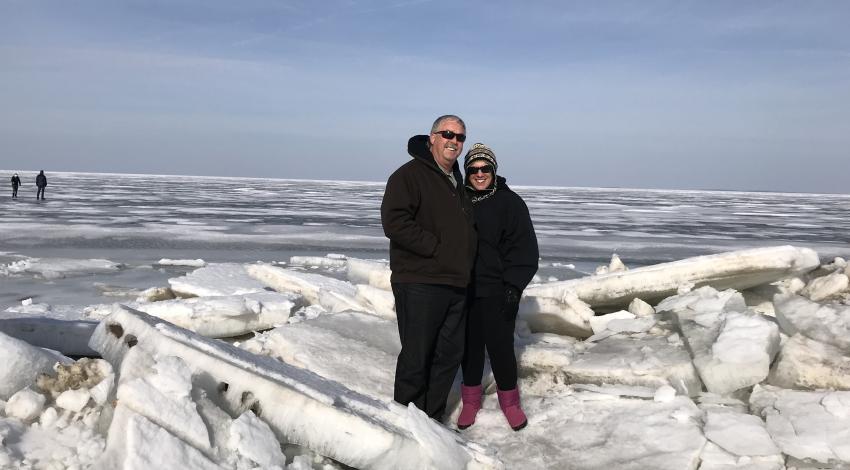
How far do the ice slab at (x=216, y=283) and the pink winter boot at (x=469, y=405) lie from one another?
314cm

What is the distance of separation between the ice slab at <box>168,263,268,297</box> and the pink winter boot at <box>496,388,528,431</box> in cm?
332

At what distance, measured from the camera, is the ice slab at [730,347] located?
145 inches

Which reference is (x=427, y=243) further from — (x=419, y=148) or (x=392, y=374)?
(x=392, y=374)

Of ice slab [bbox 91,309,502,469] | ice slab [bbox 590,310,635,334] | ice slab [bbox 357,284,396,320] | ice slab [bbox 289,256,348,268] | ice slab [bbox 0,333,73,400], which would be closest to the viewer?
ice slab [bbox 91,309,502,469]

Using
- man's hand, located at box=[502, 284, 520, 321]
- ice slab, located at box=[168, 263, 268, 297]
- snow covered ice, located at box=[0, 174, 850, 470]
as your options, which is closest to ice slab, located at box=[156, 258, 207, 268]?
snow covered ice, located at box=[0, 174, 850, 470]

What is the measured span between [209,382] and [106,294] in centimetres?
503

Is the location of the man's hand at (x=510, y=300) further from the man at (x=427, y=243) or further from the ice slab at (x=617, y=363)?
the ice slab at (x=617, y=363)

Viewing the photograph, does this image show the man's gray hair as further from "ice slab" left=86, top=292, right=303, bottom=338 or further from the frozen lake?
the frozen lake

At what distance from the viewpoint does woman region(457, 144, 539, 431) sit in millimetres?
3436

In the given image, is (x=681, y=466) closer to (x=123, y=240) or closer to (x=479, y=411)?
(x=479, y=411)

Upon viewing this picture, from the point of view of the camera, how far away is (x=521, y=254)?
3.44m

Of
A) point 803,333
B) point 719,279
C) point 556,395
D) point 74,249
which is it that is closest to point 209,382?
point 556,395

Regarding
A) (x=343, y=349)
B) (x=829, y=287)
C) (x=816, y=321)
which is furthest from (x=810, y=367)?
(x=343, y=349)

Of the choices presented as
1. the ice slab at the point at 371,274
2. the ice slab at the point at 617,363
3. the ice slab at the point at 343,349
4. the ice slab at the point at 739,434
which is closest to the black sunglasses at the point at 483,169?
the ice slab at the point at 343,349
